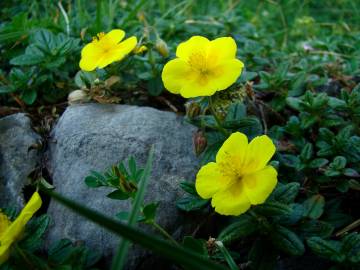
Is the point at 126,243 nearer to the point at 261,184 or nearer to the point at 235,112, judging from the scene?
the point at 261,184

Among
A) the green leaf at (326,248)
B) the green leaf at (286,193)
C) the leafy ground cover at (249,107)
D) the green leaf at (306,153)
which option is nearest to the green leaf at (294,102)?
the leafy ground cover at (249,107)

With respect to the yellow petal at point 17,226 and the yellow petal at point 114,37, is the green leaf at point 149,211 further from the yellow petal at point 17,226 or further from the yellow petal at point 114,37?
the yellow petal at point 114,37

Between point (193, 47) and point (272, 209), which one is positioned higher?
point (193, 47)

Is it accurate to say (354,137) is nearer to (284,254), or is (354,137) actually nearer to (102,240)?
(284,254)

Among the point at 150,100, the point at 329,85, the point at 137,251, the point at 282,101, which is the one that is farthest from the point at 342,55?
the point at 137,251

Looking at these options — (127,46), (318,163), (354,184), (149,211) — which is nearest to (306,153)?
(318,163)
